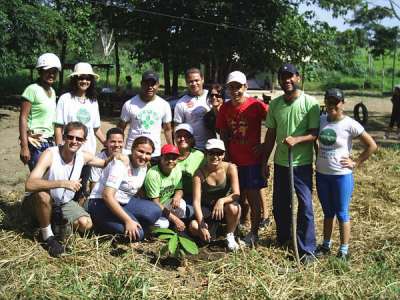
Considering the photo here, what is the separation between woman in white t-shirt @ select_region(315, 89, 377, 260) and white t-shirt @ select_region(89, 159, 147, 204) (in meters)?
1.71

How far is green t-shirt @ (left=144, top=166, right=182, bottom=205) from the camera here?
15.4ft

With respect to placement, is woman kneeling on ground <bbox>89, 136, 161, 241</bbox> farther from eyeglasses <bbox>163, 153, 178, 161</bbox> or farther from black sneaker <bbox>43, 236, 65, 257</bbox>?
black sneaker <bbox>43, 236, 65, 257</bbox>

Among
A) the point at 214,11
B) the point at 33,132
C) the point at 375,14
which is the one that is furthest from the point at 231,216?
the point at 375,14

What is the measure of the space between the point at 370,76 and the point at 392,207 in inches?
1714

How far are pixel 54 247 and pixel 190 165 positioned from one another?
4.98 ft

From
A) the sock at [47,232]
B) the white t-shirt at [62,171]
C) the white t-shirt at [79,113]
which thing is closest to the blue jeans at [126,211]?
the white t-shirt at [62,171]

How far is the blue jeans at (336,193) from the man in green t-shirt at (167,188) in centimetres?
135

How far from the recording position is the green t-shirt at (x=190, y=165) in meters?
A: 4.88

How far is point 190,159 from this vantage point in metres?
4.91

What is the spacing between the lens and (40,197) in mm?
4281

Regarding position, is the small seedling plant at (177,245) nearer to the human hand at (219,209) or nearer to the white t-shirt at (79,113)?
the human hand at (219,209)

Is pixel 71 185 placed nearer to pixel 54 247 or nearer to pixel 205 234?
pixel 54 247

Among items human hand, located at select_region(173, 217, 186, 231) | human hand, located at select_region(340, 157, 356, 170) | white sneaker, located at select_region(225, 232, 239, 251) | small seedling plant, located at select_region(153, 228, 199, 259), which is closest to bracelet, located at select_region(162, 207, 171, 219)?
human hand, located at select_region(173, 217, 186, 231)

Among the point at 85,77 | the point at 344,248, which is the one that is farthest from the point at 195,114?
the point at 344,248
